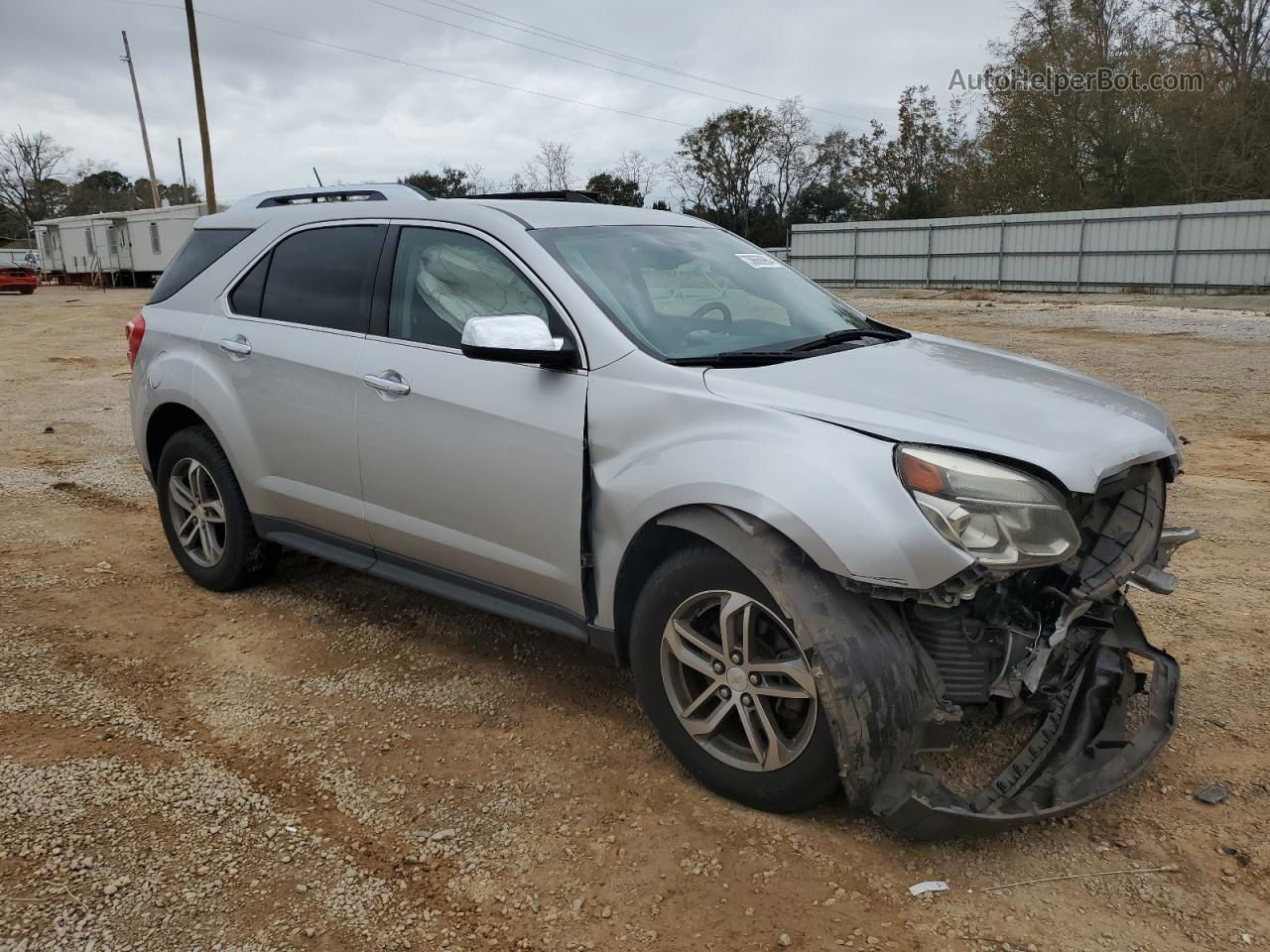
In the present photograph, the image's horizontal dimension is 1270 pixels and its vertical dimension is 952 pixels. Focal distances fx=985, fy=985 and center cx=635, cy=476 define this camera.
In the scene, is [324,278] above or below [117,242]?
below

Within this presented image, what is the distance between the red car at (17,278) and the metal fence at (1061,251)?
2747 cm

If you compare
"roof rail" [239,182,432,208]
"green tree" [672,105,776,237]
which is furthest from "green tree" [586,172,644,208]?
"roof rail" [239,182,432,208]

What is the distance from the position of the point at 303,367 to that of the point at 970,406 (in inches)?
104

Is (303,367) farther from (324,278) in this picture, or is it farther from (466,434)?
(466,434)

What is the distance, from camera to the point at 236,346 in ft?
14.3

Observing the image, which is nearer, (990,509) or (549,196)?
(990,509)

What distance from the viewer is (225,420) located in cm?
442

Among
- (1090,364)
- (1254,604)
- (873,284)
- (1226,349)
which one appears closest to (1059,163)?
(873,284)

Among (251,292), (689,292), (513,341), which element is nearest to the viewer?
(513,341)

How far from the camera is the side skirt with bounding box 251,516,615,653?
334 centimetres

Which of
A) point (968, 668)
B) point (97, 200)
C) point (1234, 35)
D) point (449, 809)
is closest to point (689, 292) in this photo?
point (968, 668)

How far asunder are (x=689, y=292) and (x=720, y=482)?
1.10 meters

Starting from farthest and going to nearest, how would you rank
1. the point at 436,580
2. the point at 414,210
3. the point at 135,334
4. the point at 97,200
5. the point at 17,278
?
the point at 97,200 → the point at 17,278 → the point at 135,334 → the point at 414,210 → the point at 436,580

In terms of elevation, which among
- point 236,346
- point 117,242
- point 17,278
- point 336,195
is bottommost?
point 17,278
